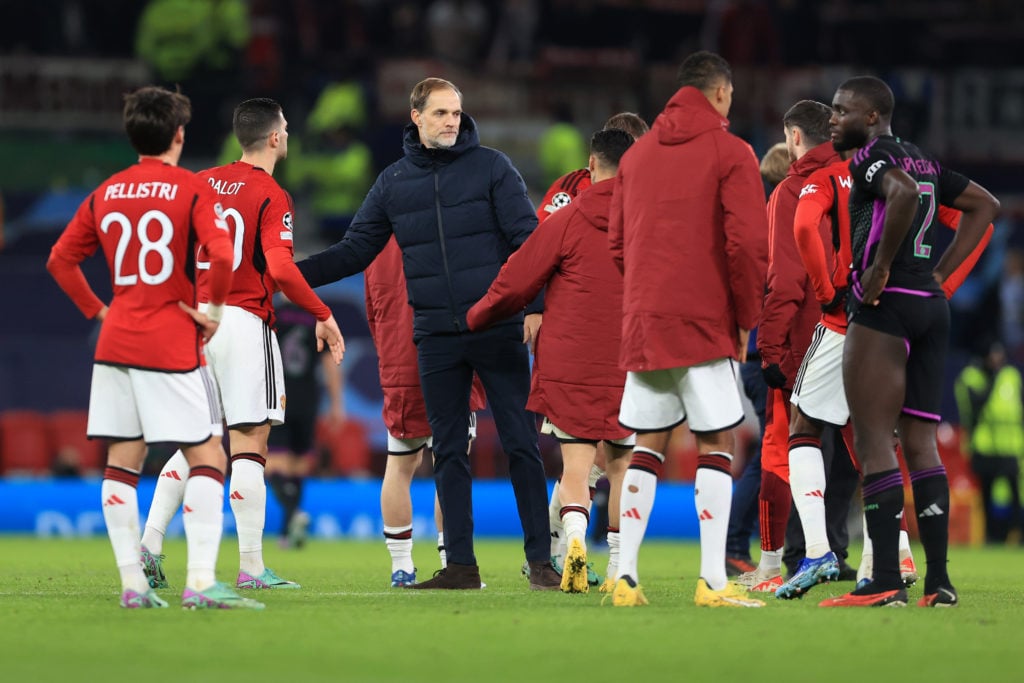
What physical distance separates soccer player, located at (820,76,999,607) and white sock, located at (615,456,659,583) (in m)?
0.78

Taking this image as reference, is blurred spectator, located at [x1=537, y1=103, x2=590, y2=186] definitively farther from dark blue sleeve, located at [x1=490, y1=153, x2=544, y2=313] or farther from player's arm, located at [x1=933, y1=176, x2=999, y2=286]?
player's arm, located at [x1=933, y1=176, x2=999, y2=286]

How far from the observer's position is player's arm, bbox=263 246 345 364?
25.8 feet

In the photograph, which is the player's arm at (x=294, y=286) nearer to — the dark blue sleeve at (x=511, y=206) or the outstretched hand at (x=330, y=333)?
the outstretched hand at (x=330, y=333)

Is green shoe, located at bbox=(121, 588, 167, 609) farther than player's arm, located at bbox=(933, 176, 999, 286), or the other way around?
player's arm, located at bbox=(933, 176, 999, 286)

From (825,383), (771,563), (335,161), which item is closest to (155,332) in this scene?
(825,383)

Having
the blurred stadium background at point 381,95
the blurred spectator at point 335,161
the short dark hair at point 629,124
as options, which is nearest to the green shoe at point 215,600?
the short dark hair at point 629,124

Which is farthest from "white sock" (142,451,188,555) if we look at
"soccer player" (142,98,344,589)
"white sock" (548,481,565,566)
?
"white sock" (548,481,565,566)

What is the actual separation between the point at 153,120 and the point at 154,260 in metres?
0.62

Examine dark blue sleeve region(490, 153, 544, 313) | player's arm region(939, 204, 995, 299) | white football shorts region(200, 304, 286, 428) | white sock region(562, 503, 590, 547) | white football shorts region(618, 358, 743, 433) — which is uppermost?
dark blue sleeve region(490, 153, 544, 313)

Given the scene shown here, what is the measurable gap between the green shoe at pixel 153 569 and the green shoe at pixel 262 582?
387 mm

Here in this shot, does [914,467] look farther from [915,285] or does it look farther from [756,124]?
[756,124]

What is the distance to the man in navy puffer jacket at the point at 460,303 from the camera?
8086 millimetres

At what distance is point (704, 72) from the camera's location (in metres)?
7.03

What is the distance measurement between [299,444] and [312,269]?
4882 millimetres
